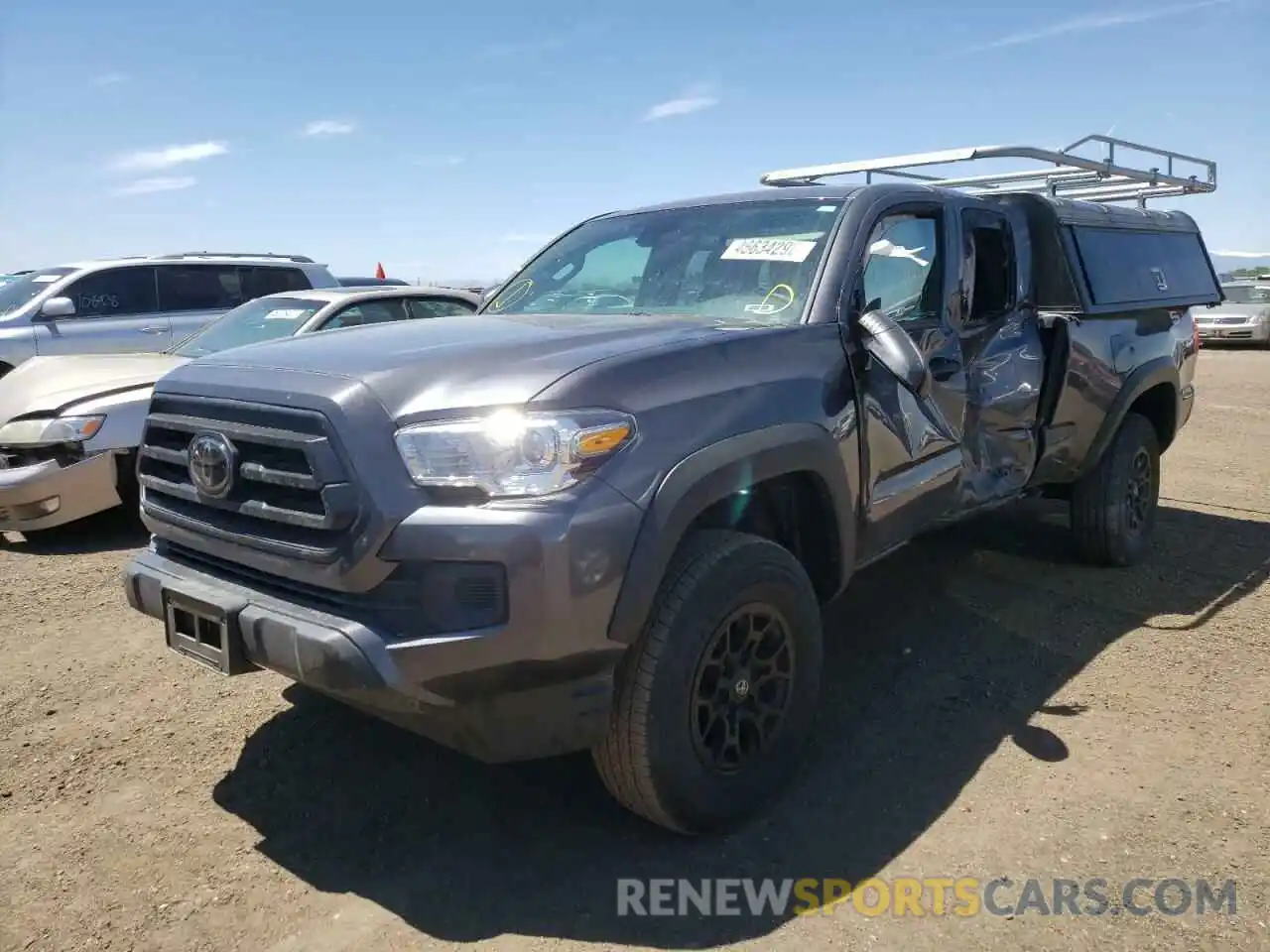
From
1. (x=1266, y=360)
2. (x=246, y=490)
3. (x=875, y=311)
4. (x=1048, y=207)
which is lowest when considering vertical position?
(x=1266, y=360)

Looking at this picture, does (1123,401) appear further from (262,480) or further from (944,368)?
(262,480)

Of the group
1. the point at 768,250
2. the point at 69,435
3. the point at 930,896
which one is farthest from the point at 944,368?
the point at 69,435

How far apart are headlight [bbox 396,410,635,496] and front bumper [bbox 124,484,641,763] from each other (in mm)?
88

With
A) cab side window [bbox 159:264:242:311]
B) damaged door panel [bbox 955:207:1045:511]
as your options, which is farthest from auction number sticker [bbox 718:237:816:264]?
cab side window [bbox 159:264:242:311]

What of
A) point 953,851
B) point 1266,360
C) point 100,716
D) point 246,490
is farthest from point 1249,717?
point 1266,360

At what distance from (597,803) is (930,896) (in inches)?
40.6

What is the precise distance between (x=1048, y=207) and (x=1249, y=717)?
241cm

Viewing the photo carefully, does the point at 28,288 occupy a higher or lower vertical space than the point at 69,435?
higher

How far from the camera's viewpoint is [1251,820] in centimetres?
299

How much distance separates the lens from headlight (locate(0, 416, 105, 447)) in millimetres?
5508

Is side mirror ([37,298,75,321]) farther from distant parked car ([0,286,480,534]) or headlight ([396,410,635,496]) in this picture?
headlight ([396,410,635,496])

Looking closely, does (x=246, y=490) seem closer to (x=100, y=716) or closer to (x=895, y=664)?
(x=100, y=716)

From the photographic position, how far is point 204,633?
2.69 m

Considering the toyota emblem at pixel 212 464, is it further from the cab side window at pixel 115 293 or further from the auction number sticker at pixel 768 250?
the cab side window at pixel 115 293
